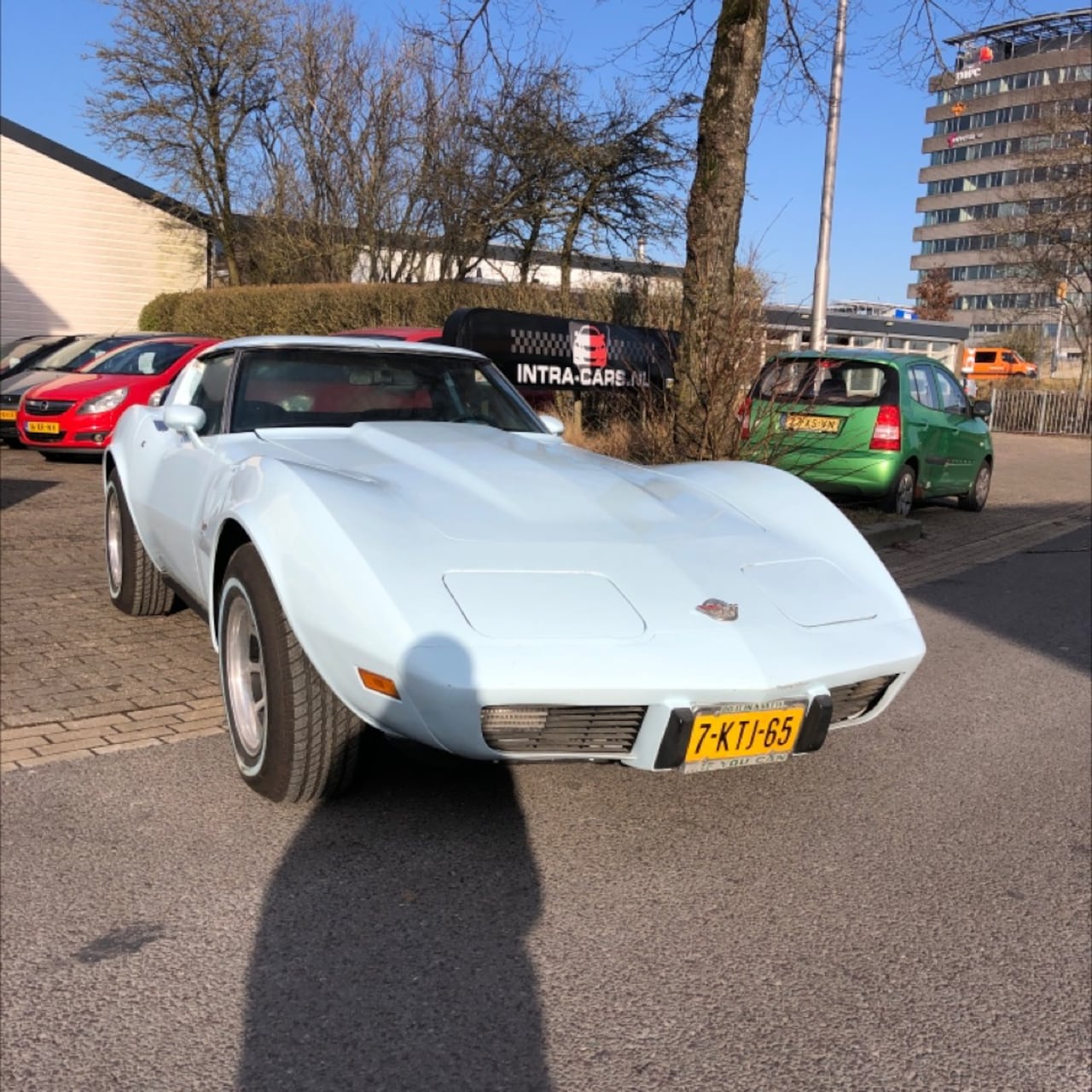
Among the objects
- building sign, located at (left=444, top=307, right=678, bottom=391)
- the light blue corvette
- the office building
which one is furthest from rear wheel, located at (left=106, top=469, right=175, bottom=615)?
the office building

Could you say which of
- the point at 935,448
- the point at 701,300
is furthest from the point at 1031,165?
the point at 701,300

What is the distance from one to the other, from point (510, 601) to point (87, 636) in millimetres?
3287

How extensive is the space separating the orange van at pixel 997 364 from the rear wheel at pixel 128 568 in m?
45.2

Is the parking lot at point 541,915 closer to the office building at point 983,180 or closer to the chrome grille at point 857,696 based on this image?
the chrome grille at point 857,696

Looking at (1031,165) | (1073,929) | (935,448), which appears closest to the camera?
(1073,929)

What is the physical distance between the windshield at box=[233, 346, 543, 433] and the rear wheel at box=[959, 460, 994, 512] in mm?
8113

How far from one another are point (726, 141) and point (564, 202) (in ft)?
37.0

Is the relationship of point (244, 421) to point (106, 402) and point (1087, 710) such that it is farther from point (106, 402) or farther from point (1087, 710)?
point (106, 402)

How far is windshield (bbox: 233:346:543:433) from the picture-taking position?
4344 mm

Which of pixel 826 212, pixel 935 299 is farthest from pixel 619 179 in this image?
pixel 935 299

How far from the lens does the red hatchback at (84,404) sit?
11492mm

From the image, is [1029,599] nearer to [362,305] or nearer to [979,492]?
[979,492]

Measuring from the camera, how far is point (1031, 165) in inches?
1104

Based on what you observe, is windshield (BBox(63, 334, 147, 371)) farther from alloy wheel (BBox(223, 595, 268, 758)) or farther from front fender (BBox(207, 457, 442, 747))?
front fender (BBox(207, 457, 442, 747))
